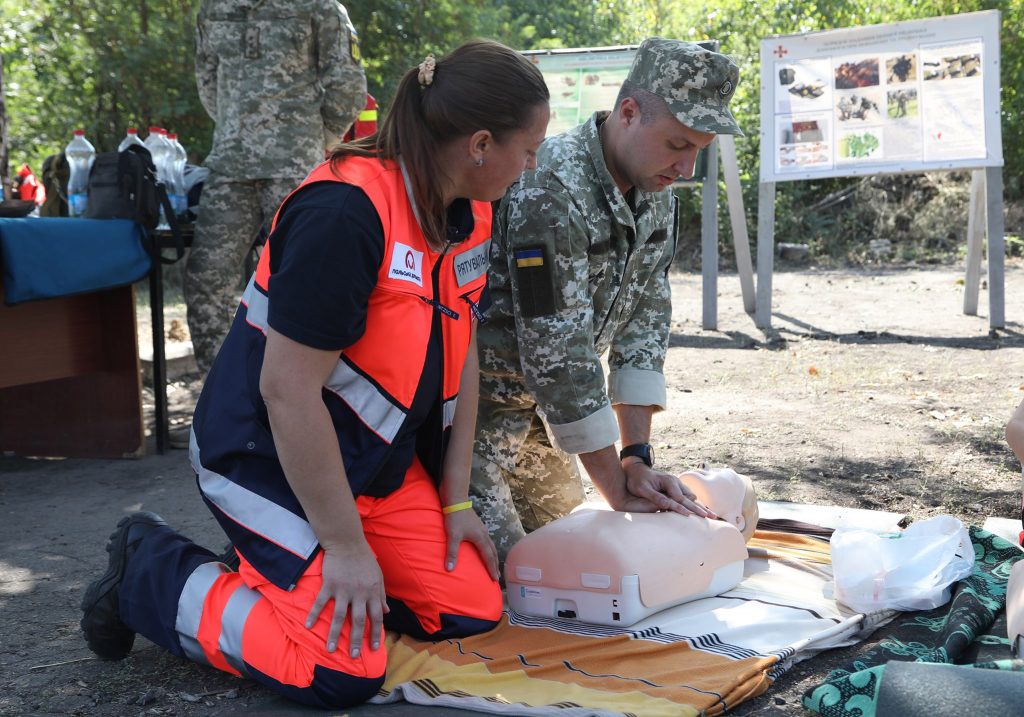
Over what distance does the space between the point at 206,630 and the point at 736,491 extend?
59.0 inches

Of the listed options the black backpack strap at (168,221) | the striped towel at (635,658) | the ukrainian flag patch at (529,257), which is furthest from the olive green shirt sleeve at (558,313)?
the black backpack strap at (168,221)

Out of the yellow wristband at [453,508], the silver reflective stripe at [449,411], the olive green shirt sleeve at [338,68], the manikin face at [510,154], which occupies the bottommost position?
the yellow wristband at [453,508]

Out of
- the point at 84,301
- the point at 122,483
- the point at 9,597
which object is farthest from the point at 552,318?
the point at 84,301

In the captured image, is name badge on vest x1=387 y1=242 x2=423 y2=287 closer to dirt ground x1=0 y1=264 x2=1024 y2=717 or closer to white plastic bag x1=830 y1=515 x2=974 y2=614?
dirt ground x1=0 y1=264 x2=1024 y2=717

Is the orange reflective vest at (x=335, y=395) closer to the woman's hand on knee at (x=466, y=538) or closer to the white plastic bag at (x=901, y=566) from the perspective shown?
the woman's hand on knee at (x=466, y=538)

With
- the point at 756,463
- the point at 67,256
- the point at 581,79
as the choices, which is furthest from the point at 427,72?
the point at 581,79

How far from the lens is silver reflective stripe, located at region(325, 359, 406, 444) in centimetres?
218

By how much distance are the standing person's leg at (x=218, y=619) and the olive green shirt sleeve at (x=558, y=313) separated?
76 cm

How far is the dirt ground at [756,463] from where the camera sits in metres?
2.31

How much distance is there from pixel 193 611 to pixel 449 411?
2.33 feet

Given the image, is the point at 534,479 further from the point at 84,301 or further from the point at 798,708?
the point at 84,301

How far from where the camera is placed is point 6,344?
400cm

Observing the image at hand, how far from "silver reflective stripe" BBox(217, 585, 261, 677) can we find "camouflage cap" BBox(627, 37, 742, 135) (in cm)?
146

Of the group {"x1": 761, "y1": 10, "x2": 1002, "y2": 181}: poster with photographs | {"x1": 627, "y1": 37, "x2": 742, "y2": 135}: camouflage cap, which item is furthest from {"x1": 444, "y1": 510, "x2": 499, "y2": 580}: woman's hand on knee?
{"x1": 761, "y1": 10, "x2": 1002, "y2": 181}: poster with photographs
